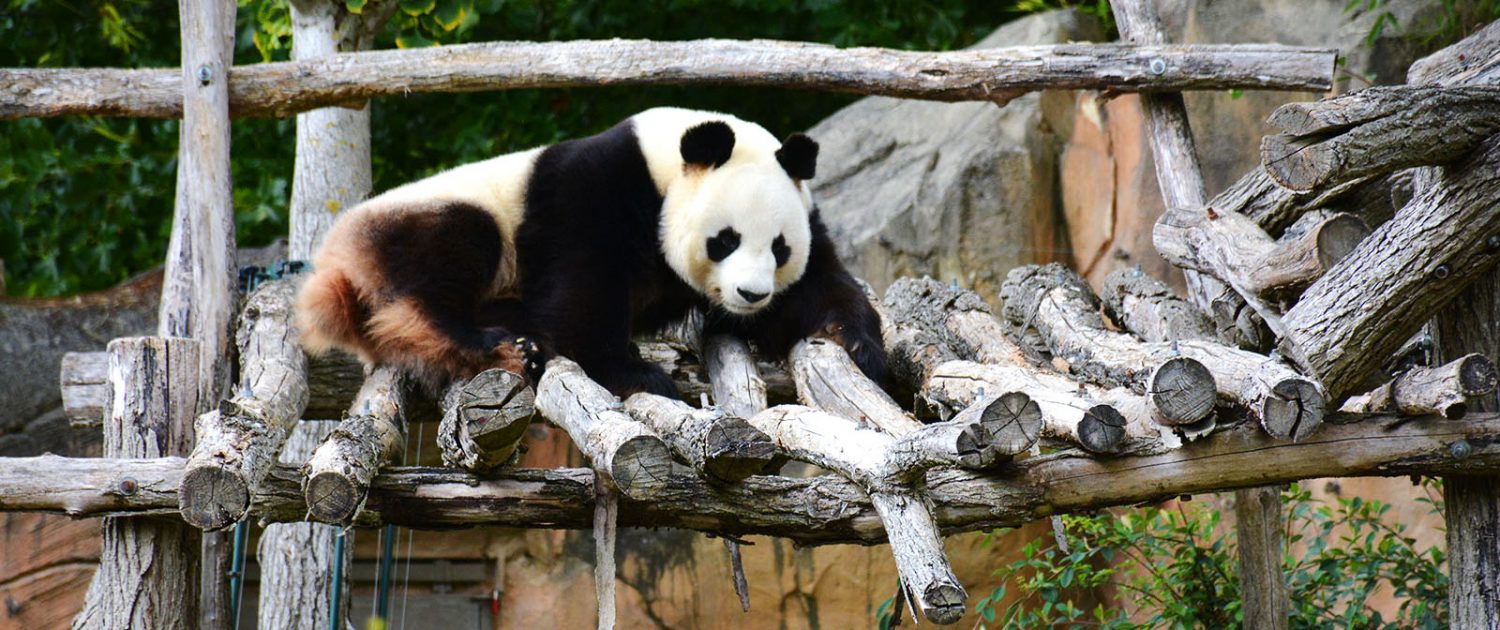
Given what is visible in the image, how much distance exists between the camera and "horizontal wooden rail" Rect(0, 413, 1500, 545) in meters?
3.19

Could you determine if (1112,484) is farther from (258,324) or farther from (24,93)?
(24,93)

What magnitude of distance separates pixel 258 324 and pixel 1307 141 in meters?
3.09

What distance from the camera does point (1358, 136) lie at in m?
3.04

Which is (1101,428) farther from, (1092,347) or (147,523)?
(147,523)

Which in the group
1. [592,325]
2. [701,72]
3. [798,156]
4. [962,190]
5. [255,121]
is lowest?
[592,325]

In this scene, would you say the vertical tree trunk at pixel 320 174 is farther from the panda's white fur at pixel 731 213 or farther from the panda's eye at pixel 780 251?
the panda's eye at pixel 780 251

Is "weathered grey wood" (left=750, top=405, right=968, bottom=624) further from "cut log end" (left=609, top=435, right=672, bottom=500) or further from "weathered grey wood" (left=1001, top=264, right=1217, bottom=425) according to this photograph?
"weathered grey wood" (left=1001, top=264, right=1217, bottom=425)

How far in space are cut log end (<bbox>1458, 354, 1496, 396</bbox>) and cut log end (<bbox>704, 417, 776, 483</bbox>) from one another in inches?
63.0

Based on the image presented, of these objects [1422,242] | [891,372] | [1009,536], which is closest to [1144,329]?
[891,372]

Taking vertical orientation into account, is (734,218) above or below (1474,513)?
above

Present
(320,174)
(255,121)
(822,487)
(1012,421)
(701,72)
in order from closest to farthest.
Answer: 1. (1012,421)
2. (822,487)
3. (701,72)
4. (320,174)
5. (255,121)

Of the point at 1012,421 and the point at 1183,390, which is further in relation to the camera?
the point at 1183,390

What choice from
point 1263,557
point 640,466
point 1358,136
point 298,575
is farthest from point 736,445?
point 298,575

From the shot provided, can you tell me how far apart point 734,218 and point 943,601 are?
2046mm
